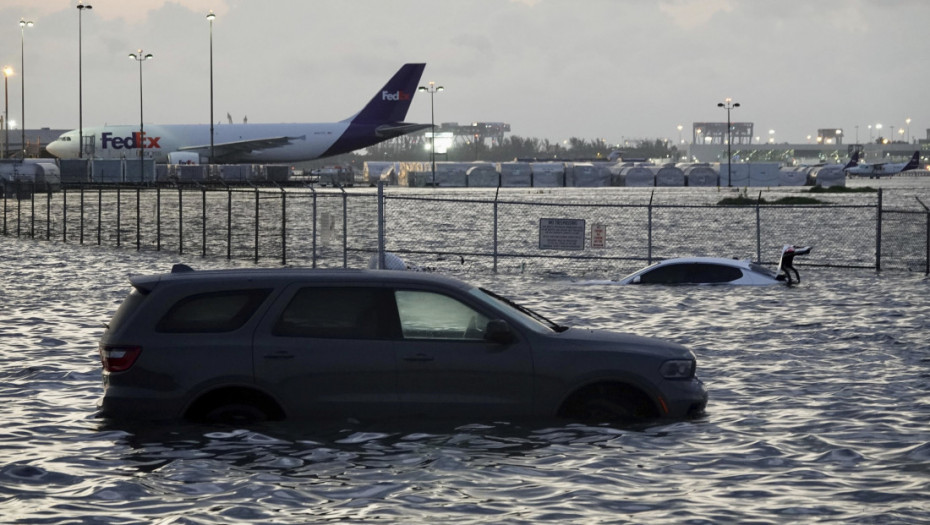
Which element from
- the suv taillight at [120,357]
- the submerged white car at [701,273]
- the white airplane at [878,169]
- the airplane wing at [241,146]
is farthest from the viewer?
the white airplane at [878,169]

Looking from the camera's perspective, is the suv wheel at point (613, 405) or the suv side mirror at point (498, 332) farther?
the suv wheel at point (613, 405)

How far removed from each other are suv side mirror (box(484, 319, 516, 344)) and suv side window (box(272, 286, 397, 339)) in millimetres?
774

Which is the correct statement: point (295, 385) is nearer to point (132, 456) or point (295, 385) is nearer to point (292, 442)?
point (292, 442)

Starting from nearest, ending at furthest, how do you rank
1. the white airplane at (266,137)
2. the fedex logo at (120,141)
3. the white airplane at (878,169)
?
the fedex logo at (120,141), the white airplane at (266,137), the white airplane at (878,169)

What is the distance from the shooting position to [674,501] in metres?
8.41

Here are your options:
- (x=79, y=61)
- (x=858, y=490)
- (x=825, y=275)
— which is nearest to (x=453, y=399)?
(x=858, y=490)

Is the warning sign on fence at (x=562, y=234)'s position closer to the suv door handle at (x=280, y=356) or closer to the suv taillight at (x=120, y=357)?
the suv door handle at (x=280, y=356)

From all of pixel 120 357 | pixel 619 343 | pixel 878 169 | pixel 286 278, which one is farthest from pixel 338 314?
pixel 878 169

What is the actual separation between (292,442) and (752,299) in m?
13.5

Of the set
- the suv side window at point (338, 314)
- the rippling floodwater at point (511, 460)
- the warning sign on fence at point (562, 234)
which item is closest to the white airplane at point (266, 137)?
the warning sign on fence at point (562, 234)

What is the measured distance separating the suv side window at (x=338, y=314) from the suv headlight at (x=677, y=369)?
223cm

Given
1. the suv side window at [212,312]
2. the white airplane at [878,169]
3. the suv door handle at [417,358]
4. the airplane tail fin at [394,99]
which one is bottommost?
the suv door handle at [417,358]

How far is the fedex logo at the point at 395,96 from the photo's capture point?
347 ft

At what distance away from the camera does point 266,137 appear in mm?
109562
